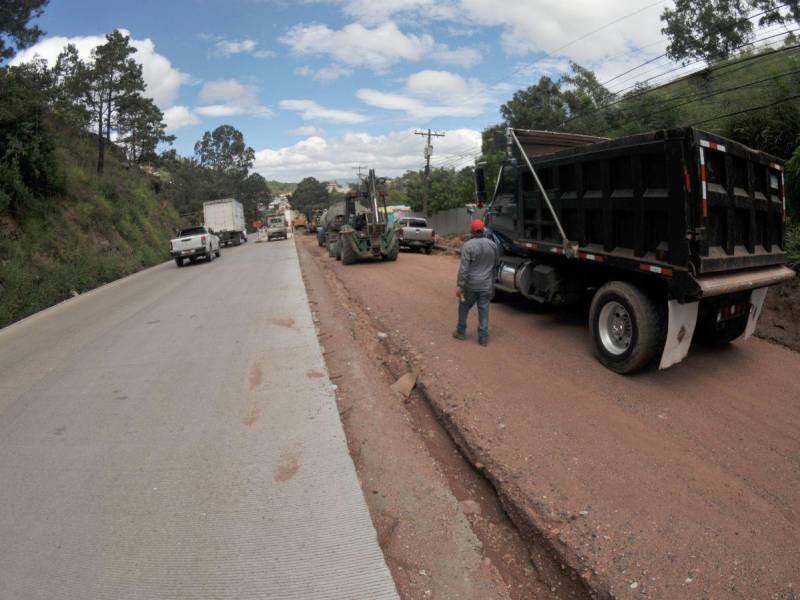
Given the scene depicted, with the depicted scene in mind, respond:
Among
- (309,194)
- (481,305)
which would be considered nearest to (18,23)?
(481,305)

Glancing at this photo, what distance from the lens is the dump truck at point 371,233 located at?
739 inches

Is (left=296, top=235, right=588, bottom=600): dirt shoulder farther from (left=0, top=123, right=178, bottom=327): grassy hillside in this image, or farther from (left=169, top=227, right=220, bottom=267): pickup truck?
(left=169, top=227, right=220, bottom=267): pickup truck

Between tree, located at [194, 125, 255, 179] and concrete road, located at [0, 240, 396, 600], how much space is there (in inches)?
3182

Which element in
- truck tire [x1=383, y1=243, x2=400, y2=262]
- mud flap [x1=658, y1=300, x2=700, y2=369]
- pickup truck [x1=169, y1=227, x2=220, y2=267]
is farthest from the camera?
pickup truck [x1=169, y1=227, x2=220, y2=267]

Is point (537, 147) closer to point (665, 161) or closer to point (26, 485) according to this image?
point (665, 161)

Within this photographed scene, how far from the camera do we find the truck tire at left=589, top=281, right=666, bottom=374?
545cm

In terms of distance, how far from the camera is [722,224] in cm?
532

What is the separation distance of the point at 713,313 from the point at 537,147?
3639 mm

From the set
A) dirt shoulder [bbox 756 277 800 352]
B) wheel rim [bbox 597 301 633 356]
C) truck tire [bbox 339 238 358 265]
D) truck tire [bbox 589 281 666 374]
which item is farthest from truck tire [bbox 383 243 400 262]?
wheel rim [bbox 597 301 633 356]

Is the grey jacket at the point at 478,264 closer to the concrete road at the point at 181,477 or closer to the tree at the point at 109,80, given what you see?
the concrete road at the point at 181,477

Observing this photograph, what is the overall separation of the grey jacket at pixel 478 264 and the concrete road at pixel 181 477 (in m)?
2.20

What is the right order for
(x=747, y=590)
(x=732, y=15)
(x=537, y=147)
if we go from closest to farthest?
(x=747, y=590) → (x=537, y=147) → (x=732, y=15)

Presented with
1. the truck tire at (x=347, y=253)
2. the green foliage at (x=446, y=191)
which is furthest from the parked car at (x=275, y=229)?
the truck tire at (x=347, y=253)

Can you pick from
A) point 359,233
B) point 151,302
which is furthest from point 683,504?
point 359,233
